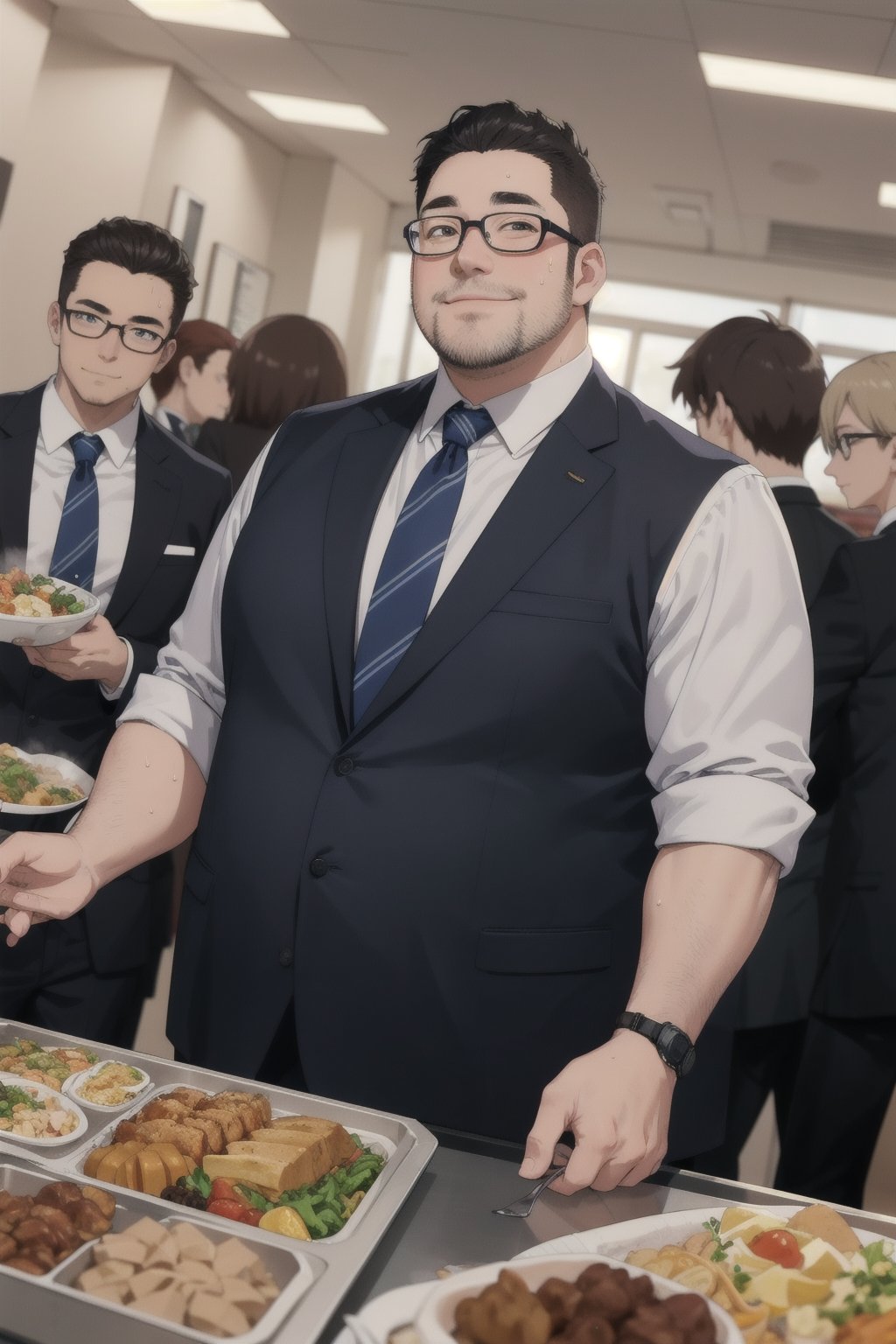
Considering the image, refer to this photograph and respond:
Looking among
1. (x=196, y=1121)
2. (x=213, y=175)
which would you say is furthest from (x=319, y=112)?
(x=196, y=1121)

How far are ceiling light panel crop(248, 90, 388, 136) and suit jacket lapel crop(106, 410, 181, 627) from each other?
5.10m

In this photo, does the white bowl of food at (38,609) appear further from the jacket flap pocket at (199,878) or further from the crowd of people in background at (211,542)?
the jacket flap pocket at (199,878)

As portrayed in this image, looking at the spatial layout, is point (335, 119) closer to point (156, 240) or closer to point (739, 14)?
point (739, 14)

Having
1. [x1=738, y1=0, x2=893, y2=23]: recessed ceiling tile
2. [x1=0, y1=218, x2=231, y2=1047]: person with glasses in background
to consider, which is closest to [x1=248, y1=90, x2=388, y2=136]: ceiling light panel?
[x1=738, y1=0, x2=893, y2=23]: recessed ceiling tile

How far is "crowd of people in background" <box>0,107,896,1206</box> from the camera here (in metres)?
2.09

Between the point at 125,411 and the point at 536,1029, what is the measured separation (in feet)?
4.04

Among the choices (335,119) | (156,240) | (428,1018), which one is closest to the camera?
(428,1018)

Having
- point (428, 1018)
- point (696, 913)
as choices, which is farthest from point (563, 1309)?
point (428, 1018)

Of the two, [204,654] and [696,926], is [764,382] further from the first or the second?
[696,926]

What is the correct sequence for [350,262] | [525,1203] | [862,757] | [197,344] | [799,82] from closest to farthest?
1. [525,1203]
2. [862,757]
3. [197,344]
4. [799,82]
5. [350,262]

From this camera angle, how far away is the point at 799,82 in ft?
→ 17.2

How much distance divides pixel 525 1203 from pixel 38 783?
3.71ft

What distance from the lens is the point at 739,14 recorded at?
15.3 feet

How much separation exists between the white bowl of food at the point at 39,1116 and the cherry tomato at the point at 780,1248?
1.83 feet
